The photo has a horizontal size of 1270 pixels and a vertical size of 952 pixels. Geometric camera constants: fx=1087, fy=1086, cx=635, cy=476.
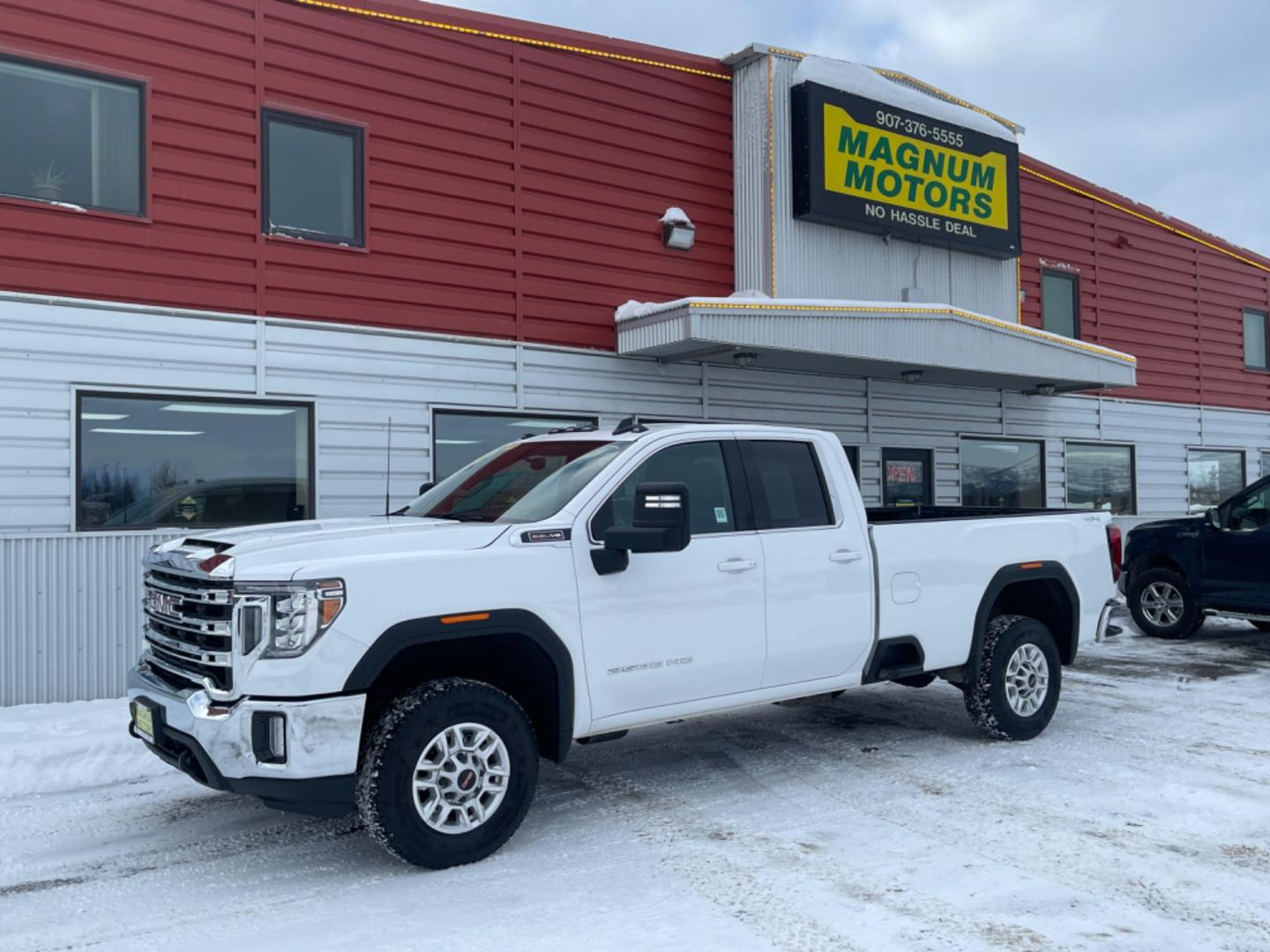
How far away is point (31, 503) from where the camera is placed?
8.62 m

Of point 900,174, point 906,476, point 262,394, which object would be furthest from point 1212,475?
point 262,394

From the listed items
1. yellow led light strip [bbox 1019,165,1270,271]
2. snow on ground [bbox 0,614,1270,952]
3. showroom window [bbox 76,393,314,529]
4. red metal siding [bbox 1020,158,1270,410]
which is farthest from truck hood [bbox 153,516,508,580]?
yellow led light strip [bbox 1019,165,1270,271]

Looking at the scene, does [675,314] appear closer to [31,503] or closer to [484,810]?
[31,503]

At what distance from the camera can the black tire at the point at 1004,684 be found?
22.6 ft

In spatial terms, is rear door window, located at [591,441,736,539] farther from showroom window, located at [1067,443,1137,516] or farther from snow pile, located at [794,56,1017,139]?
showroom window, located at [1067,443,1137,516]

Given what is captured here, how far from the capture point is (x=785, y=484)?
20.3 ft

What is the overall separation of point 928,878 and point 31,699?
6.92 metres

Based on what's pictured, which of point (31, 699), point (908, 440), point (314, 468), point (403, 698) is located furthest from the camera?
point (908, 440)

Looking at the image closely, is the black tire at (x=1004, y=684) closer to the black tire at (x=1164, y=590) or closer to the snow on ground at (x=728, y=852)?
the snow on ground at (x=728, y=852)

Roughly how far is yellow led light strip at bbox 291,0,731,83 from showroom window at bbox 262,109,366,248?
107 centimetres

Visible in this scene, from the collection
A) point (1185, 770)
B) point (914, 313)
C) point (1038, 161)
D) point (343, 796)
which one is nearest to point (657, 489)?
point (343, 796)

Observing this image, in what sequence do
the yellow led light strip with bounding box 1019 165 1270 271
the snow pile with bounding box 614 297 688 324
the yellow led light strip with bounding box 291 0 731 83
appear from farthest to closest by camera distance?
the yellow led light strip with bounding box 1019 165 1270 271, the snow pile with bounding box 614 297 688 324, the yellow led light strip with bounding box 291 0 731 83

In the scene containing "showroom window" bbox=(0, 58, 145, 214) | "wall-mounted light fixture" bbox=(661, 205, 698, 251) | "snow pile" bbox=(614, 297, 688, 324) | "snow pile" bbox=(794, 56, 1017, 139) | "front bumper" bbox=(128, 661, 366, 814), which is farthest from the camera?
"snow pile" bbox=(794, 56, 1017, 139)

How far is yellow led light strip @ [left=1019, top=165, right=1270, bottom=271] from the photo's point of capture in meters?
16.6
